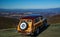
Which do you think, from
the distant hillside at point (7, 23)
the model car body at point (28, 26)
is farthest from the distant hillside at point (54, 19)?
the distant hillside at point (7, 23)

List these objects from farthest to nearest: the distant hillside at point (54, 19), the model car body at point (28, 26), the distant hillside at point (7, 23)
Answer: the distant hillside at point (54, 19)
the distant hillside at point (7, 23)
the model car body at point (28, 26)

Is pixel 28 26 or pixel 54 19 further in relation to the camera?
pixel 54 19

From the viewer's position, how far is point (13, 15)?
8375mm

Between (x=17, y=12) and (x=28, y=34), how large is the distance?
1888 millimetres

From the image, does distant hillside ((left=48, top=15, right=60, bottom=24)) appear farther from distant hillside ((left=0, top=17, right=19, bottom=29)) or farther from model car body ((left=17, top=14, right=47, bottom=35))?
distant hillside ((left=0, top=17, right=19, bottom=29))

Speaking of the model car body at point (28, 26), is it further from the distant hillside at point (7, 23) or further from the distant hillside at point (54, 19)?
the distant hillside at point (54, 19)

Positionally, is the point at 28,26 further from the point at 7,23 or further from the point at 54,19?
the point at 54,19

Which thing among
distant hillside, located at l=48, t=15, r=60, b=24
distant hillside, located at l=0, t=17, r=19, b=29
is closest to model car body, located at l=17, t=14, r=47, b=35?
distant hillside, located at l=0, t=17, r=19, b=29

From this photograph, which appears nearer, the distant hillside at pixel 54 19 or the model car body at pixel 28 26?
the model car body at pixel 28 26

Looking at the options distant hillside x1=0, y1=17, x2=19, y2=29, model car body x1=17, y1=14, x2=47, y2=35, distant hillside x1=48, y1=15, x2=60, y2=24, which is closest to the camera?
model car body x1=17, y1=14, x2=47, y2=35

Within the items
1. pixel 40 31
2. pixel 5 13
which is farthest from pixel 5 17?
pixel 40 31

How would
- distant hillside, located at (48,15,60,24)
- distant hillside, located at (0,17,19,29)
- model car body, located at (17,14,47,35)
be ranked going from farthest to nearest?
distant hillside, located at (48,15,60,24)
distant hillside, located at (0,17,19,29)
model car body, located at (17,14,47,35)

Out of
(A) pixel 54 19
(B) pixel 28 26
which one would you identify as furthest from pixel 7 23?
(A) pixel 54 19

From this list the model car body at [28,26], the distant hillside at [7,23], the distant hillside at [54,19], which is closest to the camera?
the model car body at [28,26]
